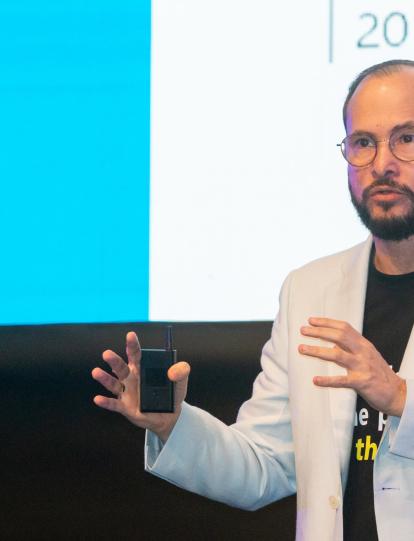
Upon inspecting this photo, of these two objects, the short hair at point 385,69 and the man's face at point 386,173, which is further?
the short hair at point 385,69

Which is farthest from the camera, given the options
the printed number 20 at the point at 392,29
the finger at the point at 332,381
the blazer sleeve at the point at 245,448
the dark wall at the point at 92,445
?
the dark wall at the point at 92,445

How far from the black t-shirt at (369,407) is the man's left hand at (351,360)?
1.09ft

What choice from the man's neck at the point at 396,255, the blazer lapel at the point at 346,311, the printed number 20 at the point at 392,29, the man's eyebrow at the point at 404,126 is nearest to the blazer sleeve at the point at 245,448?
the blazer lapel at the point at 346,311

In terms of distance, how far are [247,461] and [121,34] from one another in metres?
1.26

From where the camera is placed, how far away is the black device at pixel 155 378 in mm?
1899

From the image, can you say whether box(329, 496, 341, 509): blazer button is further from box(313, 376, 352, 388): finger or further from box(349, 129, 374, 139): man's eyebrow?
box(349, 129, 374, 139): man's eyebrow

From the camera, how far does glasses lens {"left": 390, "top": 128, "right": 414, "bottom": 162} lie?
7.01ft

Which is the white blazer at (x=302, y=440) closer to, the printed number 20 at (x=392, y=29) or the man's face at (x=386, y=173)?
the man's face at (x=386, y=173)

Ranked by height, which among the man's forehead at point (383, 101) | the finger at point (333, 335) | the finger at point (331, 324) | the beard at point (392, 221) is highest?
the man's forehead at point (383, 101)

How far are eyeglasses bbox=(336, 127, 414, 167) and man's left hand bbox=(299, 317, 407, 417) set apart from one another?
55 centimetres

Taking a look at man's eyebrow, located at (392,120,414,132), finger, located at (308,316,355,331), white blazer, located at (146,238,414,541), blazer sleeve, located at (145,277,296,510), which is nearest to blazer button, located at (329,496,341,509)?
white blazer, located at (146,238,414,541)

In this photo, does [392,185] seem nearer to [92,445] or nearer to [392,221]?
[392,221]

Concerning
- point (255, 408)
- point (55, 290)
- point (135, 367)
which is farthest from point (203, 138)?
point (135, 367)

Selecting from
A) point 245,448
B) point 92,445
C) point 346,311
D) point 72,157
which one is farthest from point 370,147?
point 92,445
